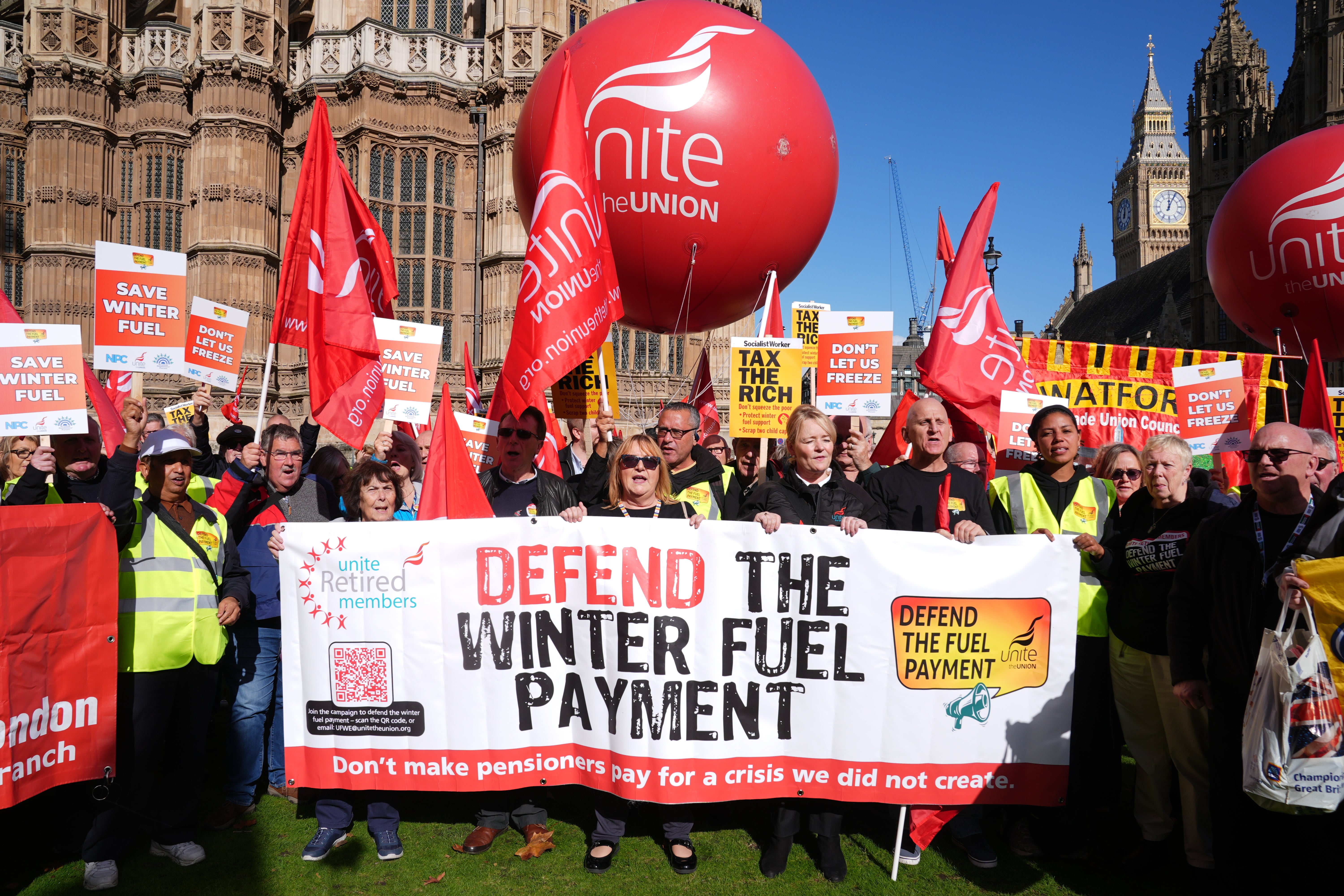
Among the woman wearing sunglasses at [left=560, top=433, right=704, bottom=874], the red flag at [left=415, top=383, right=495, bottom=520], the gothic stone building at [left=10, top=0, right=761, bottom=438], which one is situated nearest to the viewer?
the woman wearing sunglasses at [left=560, top=433, right=704, bottom=874]

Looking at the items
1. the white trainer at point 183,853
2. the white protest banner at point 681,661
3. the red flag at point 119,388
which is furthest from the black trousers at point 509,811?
the red flag at point 119,388

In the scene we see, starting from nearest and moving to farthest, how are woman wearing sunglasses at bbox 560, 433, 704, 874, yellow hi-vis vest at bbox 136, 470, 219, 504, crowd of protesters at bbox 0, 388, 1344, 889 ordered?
crowd of protesters at bbox 0, 388, 1344, 889 → woman wearing sunglasses at bbox 560, 433, 704, 874 → yellow hi-vis vest at bbox 136, 470, 219, 504

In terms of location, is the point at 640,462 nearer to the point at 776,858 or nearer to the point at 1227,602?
the point at 776,858

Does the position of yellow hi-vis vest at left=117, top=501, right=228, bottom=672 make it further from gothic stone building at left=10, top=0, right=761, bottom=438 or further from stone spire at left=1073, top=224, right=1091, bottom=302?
stone spire at left=1073, top=224, right=1091, bottom=302

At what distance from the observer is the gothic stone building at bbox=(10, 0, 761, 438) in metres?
20.6

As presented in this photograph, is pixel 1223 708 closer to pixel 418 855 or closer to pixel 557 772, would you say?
pixel 557 772

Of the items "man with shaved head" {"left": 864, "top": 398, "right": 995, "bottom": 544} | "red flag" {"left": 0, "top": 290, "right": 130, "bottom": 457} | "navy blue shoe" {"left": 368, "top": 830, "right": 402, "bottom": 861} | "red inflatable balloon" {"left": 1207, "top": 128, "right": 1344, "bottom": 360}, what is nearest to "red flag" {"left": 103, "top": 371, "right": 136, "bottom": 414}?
"red flag" {"left": 0, "top": 290, "right": 130, "bottom": 457}

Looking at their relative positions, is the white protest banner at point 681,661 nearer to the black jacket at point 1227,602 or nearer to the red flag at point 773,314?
the black jacket at point 1227,602

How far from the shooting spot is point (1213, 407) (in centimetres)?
682

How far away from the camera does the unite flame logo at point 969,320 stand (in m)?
6.68

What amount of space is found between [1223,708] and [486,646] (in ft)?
10.8

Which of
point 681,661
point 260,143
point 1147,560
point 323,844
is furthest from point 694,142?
point 260,143

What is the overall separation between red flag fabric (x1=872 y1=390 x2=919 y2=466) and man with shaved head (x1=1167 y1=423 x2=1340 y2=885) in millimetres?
3938

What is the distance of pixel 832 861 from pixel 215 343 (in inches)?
265
